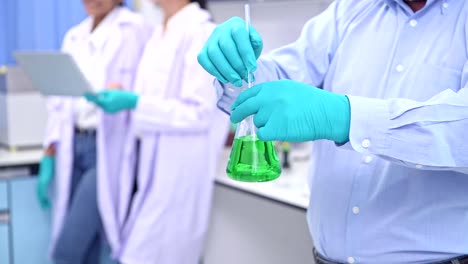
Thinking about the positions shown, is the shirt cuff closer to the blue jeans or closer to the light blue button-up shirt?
the light blue button-up shirt

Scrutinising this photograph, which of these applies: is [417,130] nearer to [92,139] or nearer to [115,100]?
[115,100]

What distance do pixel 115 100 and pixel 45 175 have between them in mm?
619

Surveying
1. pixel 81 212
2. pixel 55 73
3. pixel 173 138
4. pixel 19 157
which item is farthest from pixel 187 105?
pixel 19 157

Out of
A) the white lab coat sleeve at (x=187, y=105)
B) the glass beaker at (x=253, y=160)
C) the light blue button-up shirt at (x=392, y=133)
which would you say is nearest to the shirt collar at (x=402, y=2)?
the light blue button-up shirt at (x=392, y=133)

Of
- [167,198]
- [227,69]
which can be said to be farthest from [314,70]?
[167,198]

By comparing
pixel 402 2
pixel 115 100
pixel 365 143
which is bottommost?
pixel 115 100

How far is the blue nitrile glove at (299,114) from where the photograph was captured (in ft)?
3.03

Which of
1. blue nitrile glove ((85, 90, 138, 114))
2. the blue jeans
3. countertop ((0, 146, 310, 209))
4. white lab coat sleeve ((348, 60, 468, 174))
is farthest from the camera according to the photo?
the blue jeans

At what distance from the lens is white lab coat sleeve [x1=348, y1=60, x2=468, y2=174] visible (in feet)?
2.92

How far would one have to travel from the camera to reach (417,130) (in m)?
0.90

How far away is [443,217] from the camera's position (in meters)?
1.02

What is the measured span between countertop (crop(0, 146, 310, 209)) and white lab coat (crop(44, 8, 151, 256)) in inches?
10.3

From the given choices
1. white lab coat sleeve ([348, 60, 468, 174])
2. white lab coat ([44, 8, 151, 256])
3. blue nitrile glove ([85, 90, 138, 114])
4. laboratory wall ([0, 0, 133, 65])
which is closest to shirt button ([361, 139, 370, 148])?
white lab coat sleeve ([348, 60, 468, 174])

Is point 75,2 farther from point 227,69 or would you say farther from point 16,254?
point 227,69
